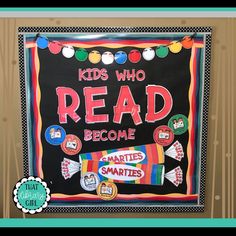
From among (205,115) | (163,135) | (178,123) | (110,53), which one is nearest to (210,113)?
(205,115)

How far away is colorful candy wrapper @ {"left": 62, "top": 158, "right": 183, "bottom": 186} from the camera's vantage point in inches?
101

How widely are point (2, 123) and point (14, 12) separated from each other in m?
0.73

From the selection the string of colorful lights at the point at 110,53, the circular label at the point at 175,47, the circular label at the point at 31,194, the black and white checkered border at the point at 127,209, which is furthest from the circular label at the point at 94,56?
the black and white checkered border at the point at 127,209

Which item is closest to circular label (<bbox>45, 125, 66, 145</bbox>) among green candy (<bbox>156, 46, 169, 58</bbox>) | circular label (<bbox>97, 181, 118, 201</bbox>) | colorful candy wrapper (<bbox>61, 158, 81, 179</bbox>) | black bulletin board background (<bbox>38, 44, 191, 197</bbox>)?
black bulletin board background (<bbox>38, 44, 191, 197</bbox>)

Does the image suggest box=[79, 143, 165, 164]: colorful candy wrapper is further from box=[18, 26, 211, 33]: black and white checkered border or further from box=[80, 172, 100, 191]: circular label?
box=[18, 26, 211, 33]: black and white checkered border

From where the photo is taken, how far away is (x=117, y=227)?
2588 millimetres

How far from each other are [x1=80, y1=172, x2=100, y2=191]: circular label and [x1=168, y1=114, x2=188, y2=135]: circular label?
0.62m

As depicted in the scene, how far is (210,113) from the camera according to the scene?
2.53 meters

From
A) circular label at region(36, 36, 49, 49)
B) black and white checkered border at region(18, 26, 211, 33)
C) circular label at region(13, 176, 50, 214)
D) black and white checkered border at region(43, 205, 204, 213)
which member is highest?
black and white checkered border at region(18, 26, 211, 33)

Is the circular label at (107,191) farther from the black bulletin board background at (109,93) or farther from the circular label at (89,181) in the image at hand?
the black bulletin board background at (109,93)

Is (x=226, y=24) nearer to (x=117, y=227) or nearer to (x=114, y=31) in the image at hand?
(x=114, y=31)

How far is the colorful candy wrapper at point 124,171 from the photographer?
2568 millimetres

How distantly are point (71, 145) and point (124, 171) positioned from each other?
40 cm

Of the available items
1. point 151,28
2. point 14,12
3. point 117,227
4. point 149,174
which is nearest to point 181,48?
point 151,28
